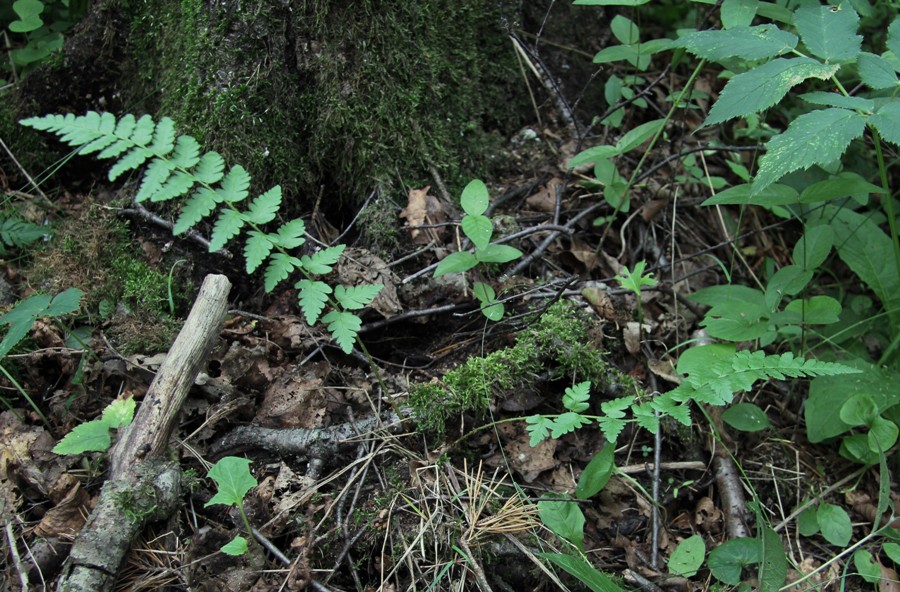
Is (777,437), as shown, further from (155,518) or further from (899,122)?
(155,518)

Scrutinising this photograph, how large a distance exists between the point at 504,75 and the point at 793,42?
1.54 meters

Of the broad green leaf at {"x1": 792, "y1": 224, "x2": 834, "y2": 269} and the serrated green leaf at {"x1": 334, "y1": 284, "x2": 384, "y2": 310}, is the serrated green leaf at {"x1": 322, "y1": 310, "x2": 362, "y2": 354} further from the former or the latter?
the broad green leaf at {"x1": 792, "y1": 224, "x2": 834, "y2": 269}

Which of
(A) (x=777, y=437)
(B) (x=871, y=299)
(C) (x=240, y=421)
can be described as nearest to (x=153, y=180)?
(C) (x=240, y=421)

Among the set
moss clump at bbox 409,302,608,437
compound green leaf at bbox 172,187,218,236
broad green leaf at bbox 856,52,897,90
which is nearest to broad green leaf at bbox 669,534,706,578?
moss clump at bbox 409,302,608,437

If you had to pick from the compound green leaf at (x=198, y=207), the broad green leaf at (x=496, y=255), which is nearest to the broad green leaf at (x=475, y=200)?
the broad green leaf at (x=496, y=255)

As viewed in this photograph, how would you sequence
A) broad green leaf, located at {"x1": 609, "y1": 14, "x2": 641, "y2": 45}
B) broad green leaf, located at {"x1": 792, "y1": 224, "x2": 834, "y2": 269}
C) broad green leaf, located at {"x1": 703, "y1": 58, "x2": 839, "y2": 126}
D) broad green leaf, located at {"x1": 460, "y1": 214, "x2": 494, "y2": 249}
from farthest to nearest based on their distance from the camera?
broad green leaf, located at {"x1": 609, "y1": 14, "x2": 641, "y2": 45} → broad green leaf, located at {"x1": 792, "y1": 224, "x2": 834, "y2": 269} → broad green leaf, located at {"x1": 460, "y1": 214, "x2": 494, "y2": 249} → broad green leaf, located at {"x1": 703, "y1": 58, "x2": 839, "y2": 126}

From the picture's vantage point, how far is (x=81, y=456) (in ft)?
7.25

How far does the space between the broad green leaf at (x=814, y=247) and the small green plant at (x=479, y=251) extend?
117cm

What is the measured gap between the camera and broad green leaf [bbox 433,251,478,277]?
2402 mm

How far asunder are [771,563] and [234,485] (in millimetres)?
1664

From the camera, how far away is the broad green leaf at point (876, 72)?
6.51 ft

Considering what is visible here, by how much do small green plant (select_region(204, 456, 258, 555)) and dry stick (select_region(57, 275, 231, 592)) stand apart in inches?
10.9

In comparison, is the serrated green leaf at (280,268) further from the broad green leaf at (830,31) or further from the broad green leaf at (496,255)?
the broad green leaf at (830,31)

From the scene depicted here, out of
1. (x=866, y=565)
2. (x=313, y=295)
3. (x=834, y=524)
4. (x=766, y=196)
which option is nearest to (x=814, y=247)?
(x=766, y=196)
